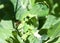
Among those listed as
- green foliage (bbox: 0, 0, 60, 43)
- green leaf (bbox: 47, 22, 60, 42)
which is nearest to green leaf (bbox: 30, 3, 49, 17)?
green foliage (bbox: 0, 0, 60, 43)

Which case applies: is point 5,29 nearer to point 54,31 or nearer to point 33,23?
point 33,23

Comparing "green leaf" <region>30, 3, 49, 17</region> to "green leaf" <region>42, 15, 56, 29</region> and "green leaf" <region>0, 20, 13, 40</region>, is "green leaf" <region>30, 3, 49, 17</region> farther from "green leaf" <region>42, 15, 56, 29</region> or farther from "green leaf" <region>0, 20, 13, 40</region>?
"green leaf" <region>0, 20, 13, 40</region>

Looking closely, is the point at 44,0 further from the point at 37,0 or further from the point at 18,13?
the point at 18,13

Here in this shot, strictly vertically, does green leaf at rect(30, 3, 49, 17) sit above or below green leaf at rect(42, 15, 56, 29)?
above

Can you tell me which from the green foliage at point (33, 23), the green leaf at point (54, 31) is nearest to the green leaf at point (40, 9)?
the green foliage at point (33, 23)

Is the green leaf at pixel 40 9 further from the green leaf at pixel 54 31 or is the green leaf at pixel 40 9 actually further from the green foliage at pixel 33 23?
the green leaf at pixel 54 31

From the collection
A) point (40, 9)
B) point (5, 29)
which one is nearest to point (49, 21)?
point (40, 9)

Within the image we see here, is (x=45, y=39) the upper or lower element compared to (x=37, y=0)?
lower

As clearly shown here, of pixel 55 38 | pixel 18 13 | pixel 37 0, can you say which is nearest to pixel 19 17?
pixel 18 13
